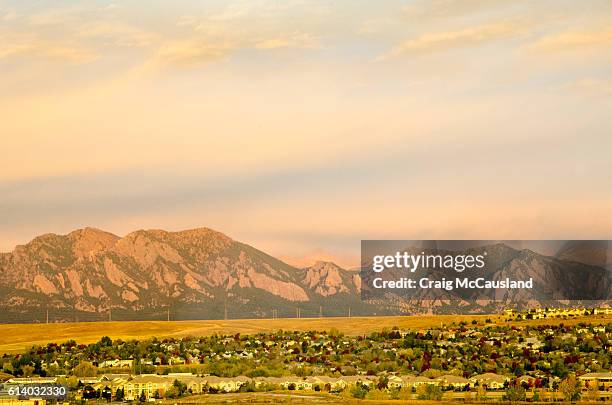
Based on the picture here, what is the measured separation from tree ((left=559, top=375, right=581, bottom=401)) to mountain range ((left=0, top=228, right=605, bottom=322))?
1159 cm

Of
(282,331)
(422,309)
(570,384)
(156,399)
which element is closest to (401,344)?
(422,309)

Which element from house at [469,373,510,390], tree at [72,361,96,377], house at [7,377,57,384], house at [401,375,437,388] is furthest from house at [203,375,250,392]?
house at [469,373,510,390]

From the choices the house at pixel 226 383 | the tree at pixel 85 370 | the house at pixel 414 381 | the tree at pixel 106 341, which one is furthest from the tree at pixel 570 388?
the tree at pixel 106 341

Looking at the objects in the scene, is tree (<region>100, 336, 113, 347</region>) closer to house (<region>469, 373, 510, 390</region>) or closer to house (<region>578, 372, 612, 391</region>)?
house (<region>469, 373, 510, 390</region>)

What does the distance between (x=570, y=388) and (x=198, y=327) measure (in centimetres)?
2050

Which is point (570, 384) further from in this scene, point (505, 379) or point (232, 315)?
point (232, 315)

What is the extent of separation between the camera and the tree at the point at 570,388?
4289 centimetres

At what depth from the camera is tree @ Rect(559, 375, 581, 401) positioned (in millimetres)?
42894

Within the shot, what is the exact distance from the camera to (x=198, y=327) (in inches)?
2327

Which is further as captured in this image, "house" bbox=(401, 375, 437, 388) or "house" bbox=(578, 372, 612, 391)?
"house" bbox=(401, 375, 437, 388)

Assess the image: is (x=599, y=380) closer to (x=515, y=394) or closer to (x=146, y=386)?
(x=515, y=394)

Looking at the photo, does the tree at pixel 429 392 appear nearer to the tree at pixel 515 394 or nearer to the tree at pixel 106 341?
the tree at pixel 515 394

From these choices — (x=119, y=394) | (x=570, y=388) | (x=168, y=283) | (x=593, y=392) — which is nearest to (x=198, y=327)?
(x=168, y=283)

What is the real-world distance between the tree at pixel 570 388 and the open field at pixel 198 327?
11362mm
